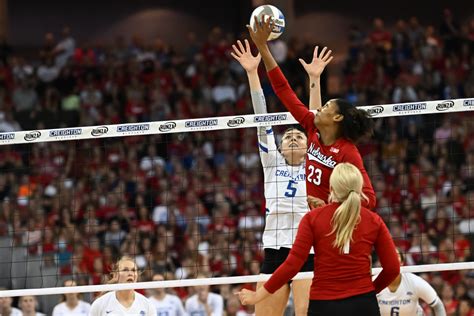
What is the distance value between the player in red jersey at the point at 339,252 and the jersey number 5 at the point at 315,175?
0.81m

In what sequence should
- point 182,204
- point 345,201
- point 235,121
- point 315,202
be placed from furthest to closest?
point 182,204 → point 235,121 → point 315,202 → point 345,201

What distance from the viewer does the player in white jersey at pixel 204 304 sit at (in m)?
14.0

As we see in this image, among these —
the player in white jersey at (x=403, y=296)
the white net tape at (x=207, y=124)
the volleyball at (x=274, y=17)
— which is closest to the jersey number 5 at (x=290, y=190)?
the white net tape at (x=207, y=124)

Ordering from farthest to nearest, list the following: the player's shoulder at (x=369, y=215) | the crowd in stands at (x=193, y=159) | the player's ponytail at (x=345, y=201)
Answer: the crowd in stands at (x=193, y=159) < the player's shoulder at (x=369, y=215) < the player's ponytail at (x=345, y=201)

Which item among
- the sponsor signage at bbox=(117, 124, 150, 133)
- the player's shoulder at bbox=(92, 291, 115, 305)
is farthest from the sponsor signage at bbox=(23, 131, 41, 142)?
the player's shoulder at bbox=(92, 291, 115, 305)

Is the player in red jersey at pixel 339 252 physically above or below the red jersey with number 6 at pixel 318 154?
below

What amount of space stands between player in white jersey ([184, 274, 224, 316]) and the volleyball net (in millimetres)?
272

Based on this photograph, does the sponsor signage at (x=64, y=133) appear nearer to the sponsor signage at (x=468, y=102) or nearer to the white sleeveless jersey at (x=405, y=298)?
the sponsor signage at (x=468, y=102)

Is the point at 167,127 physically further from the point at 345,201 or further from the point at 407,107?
the point at 345,201

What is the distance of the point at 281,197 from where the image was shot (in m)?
8.99

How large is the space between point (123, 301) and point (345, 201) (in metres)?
4.20

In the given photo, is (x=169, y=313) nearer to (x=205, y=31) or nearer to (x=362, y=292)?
(x=362, y=292)

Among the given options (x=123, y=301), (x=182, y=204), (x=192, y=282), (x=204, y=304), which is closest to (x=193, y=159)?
(x=182, y=204)

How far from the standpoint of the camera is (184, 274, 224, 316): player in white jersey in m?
14.0
